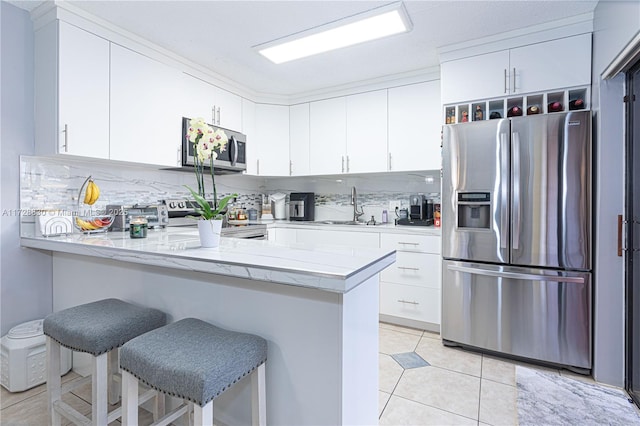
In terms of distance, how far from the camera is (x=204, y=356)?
107 cm

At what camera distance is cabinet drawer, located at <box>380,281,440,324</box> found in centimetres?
285

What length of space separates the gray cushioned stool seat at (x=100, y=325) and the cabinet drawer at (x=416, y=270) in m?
2.06

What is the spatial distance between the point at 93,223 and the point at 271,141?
209 centimetres

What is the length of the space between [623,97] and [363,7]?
1.70 metres

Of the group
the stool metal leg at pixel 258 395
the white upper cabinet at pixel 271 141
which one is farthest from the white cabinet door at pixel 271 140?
the stool metal leg at pixel 258 395

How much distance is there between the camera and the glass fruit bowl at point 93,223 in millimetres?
2208

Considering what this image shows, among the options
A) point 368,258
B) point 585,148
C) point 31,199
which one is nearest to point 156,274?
point 368,258

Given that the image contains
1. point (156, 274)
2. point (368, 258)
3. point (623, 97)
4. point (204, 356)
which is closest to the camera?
Answer: point (204, 356)

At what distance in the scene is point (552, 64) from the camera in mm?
2328

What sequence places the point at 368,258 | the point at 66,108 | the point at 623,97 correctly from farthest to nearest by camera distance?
1. the point at 66,108
2. the point at 623,97
3. the point at 368,258

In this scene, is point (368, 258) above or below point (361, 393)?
above

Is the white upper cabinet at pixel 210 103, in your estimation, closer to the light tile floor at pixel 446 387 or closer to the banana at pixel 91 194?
the banana at pixel 91 194

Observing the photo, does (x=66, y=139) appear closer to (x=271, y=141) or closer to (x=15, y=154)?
(x=15, y=154)

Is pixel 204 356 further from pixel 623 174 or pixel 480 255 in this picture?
pixel 623 174
